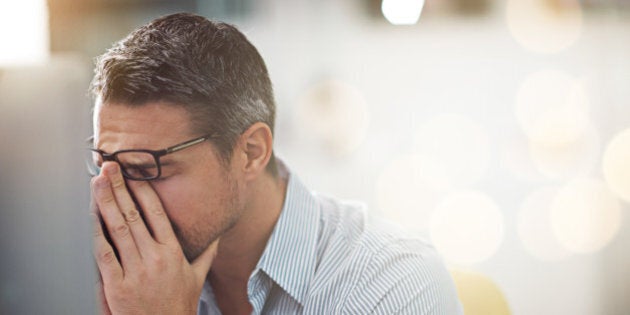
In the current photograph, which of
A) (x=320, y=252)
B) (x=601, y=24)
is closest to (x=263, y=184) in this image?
(x=320, y=252)

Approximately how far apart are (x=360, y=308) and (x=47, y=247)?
2.03 ft

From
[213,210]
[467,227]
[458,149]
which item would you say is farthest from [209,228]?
[467,227]

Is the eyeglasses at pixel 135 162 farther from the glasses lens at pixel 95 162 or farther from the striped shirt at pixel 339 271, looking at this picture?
the striped shirt at pixel 339 271

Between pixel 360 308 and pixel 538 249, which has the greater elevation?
pixel 360 308

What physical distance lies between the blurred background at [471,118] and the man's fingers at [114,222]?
0.80 feet

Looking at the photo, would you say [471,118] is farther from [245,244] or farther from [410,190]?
[245,244]

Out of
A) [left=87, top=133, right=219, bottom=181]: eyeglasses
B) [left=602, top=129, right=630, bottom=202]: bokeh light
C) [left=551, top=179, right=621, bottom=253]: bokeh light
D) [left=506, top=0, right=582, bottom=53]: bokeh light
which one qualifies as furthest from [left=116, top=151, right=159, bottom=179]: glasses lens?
[left=602, top=129, right=630, bottom=202]: bokeh light

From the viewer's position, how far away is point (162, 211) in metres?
0.84

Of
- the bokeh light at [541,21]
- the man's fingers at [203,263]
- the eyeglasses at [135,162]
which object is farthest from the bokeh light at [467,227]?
the eyeglasses at [135,162]

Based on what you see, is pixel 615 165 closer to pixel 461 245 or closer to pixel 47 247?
pixel 461 245

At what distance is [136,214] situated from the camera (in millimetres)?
815

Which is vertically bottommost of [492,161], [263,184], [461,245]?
[461,245]

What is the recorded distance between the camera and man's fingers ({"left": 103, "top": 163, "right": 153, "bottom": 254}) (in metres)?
0.81

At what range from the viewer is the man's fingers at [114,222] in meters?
0.80
